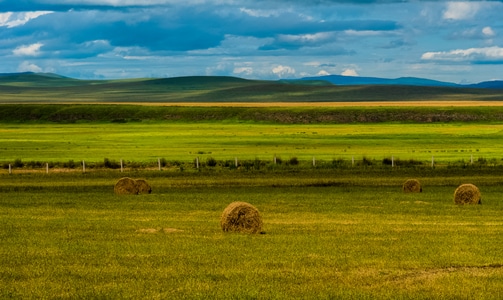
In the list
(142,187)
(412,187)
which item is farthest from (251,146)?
(412,187)

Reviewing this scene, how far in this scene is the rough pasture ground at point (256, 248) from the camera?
20.8 metres

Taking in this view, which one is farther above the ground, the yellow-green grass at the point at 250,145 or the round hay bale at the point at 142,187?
the round hay bale at the point at 142,187

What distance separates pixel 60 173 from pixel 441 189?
29.5m

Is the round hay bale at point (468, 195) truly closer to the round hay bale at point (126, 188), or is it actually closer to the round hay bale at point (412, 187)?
the round hay bale at point (412, 187)

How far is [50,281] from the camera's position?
846 inches

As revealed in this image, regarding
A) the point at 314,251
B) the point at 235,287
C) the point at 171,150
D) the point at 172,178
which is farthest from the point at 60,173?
the point at 235,287

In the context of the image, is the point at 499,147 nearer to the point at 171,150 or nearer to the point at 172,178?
the point at 171,150

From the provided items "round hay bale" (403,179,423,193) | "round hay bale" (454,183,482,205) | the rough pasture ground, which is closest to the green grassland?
"round hay bale" (403,179,423,193)

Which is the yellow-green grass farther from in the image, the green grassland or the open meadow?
the open meadow

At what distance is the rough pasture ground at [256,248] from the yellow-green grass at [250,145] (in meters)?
35.2

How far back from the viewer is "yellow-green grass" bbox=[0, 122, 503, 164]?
82.2 meters

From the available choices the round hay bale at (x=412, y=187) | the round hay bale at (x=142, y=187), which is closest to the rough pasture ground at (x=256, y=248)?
the round hay bale at (x=142, y=187)

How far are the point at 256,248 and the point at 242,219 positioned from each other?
3000mm

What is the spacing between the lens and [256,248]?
26.6 meters
